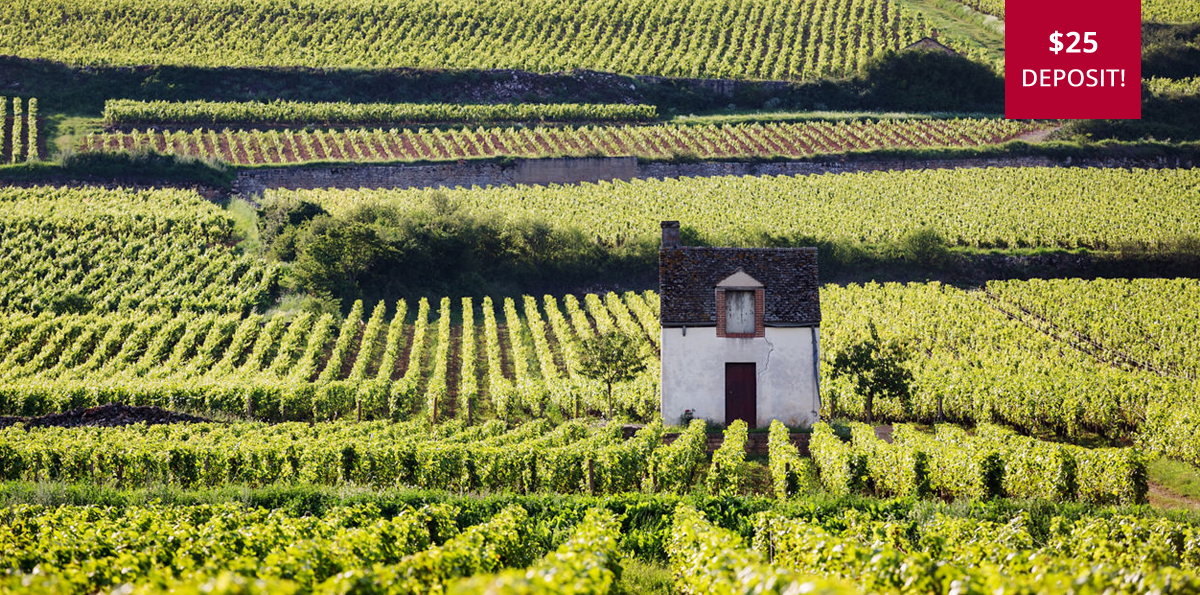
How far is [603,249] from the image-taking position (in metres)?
48.6

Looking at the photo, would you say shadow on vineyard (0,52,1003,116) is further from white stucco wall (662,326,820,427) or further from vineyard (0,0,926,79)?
white stucco wall (662,326,820,427)

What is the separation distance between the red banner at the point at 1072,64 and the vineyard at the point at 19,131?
55765mm

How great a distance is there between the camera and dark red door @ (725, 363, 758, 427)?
28.0 metres

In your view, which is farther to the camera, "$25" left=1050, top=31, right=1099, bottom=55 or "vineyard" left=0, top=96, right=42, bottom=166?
"vineyard" left=0, top=96, right=42, bottom=166

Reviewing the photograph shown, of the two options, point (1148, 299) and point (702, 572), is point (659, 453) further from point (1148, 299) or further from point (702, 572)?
point (1148, 299)

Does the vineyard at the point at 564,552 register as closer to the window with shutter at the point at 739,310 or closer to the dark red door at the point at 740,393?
the dark red door at the point at 740,393

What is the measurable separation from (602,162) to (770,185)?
34.3 feet

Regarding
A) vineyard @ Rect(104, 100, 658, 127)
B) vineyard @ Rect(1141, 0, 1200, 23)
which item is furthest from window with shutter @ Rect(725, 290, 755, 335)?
vineyard @ Rect(1141, 0, 1200, 23)

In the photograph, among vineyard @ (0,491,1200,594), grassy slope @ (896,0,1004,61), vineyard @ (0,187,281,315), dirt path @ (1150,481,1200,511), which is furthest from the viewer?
grassy slope @ (896,0,1004,61)

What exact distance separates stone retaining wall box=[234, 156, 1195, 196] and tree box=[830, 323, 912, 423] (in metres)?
37.6

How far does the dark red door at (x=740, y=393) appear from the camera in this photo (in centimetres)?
2802

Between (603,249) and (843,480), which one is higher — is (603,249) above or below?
above

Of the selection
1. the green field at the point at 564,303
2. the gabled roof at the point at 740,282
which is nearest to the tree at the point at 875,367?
the green field at the point at 564,303

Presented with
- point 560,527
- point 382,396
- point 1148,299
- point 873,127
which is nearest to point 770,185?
point 873,127
